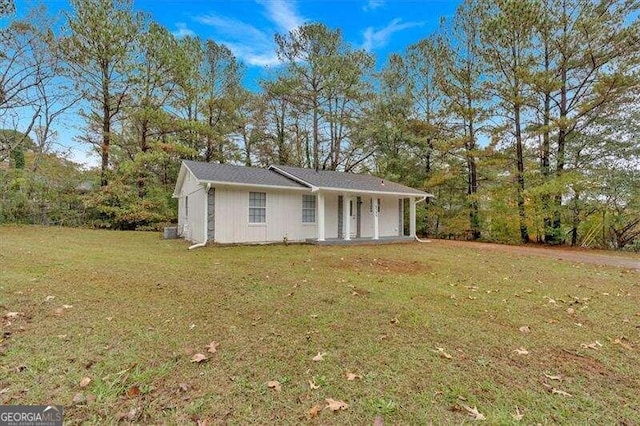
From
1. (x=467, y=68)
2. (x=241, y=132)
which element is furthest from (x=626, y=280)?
(x=241, y=132)

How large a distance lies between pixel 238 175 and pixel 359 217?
5.83m

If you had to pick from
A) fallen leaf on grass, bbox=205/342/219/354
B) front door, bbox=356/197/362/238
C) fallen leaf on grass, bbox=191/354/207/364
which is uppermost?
front door, bbox=356/197/362/238

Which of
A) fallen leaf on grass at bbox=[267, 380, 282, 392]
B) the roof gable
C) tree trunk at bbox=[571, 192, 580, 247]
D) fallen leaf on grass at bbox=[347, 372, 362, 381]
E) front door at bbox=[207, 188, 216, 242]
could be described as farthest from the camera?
tree trunk at bbox=[571, 192, 580, 247]

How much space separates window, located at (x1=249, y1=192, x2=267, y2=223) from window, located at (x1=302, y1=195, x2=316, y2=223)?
176 cm

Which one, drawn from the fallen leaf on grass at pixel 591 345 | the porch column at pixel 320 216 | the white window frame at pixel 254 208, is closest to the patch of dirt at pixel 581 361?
the fallen leaf on grass at pixel 591 345

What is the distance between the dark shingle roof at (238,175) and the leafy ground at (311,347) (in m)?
5.14

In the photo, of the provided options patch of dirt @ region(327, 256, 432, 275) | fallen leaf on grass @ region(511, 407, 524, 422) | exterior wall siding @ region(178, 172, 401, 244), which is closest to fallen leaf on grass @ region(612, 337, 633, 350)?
fallen leaf on grass @ region(511, 407, 524, 422)

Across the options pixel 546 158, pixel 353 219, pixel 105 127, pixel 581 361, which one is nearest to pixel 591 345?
pixel 581 361

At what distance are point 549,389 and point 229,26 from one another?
1581cm

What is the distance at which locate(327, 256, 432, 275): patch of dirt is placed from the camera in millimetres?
7526

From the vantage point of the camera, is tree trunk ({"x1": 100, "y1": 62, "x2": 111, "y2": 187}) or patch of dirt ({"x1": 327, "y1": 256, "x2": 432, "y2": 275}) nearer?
patch of dirt ({"x1": 327, "y1": 256, "x2": 432, "y2": 275})

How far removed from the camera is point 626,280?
7055 mm

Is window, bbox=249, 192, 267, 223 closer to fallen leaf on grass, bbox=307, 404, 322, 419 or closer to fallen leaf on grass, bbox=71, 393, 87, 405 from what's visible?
fallen leaf on grass, bbox=71, 393, 87, 405

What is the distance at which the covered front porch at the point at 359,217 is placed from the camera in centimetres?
1308
